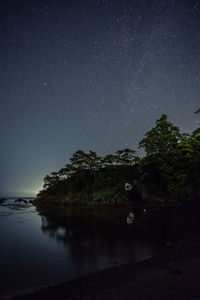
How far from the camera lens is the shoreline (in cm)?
332

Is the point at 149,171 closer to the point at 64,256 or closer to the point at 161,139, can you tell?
the point at 161,139

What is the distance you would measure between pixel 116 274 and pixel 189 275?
84.3 inches

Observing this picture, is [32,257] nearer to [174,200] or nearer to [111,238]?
[111,238]

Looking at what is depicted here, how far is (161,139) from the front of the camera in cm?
2472

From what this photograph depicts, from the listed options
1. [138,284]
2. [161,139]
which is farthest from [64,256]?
[161,139]

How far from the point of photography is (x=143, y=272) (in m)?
4.52

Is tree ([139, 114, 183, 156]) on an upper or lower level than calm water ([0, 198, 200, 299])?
upper

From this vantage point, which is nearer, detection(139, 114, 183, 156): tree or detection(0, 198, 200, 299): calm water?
detection(0, 198, 200, 299): calm water

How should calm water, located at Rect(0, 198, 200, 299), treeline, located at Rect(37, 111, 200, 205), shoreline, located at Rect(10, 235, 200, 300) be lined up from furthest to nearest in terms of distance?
treeline, located at Rect(37, 111, 200, 205) → calm water, located at Rect(0, 198, 200, 299) → shoreline, located at Rect(10, 235, 200, 300)

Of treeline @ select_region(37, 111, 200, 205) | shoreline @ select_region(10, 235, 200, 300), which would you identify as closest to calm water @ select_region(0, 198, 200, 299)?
shoreline @ select_region(10, 235, 200, 300)

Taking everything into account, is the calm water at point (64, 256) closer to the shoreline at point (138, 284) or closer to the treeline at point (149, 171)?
the shoreline at point (138, 284)

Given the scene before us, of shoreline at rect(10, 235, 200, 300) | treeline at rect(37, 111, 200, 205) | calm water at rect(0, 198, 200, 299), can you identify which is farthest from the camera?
treeline at rect(37, 111, 200, 205)

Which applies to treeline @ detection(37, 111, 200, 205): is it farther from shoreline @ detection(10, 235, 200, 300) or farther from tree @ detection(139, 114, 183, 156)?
shoreline @ detection(10, 235, 200, 300)

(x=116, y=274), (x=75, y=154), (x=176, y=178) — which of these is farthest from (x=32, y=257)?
(x=75, y=154)
